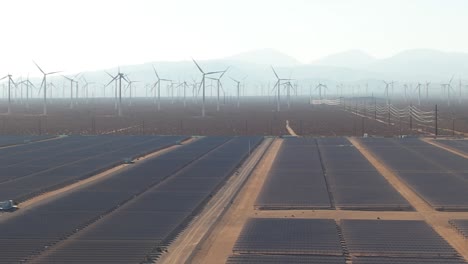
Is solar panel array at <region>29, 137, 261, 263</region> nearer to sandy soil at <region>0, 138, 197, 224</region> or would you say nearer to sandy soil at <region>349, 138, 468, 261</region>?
sandy soil at <region>0, 138, 197, 224</region>

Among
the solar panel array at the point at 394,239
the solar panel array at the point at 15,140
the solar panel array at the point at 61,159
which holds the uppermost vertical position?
the solar panel array at the point at 15,140

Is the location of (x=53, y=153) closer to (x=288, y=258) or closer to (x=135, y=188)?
(x=135, y=188)

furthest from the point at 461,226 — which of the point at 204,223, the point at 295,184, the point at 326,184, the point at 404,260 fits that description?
the point at 295,184

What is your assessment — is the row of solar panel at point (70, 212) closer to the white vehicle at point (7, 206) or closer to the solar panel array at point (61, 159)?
the white vehicle at point (7, 206)

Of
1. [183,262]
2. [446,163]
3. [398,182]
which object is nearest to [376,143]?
[446,163]

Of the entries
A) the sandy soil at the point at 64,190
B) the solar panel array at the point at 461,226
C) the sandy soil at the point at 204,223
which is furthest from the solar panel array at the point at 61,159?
the solar panel array at the point at 461,226

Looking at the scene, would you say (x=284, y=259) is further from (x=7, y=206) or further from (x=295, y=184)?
(x=7, y=206)
